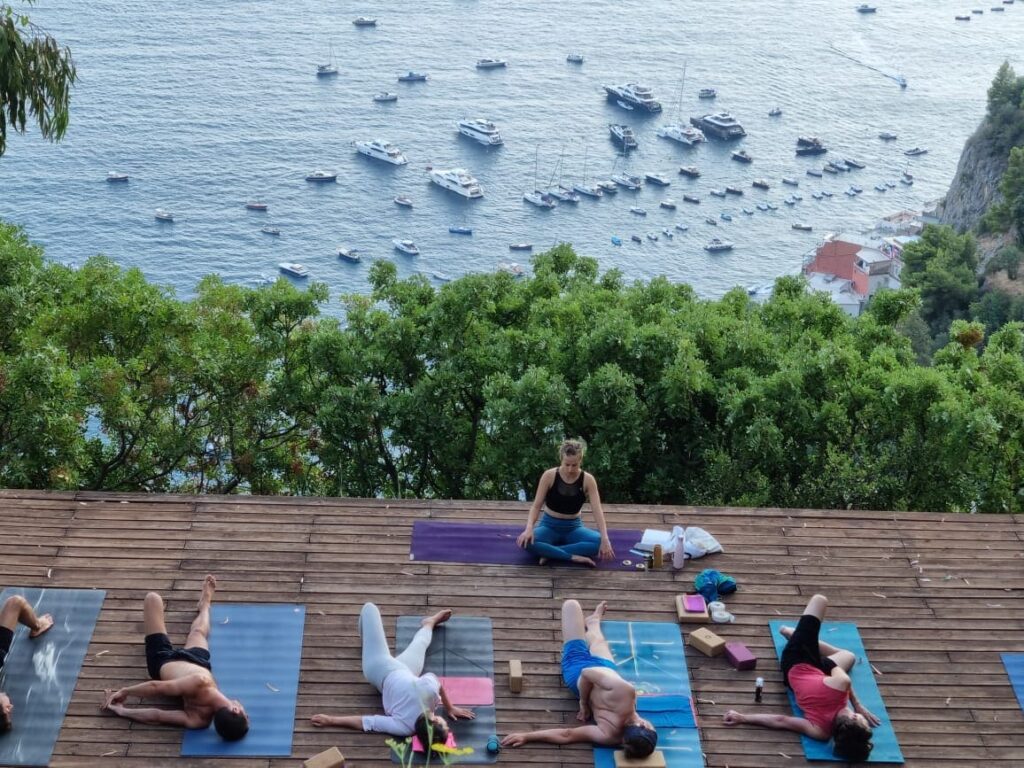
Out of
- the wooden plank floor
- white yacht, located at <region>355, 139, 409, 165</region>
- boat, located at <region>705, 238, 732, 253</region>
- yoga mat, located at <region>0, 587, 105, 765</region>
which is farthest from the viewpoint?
white yacht, located at <region>355, 139, 409, 165</region>

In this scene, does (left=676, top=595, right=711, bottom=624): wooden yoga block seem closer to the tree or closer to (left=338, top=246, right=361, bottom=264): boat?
the tree

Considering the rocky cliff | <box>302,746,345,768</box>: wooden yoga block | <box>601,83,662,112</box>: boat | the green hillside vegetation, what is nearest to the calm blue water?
<box>601,83,662,112</box>: boat

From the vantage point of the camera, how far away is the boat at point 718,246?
94625mm

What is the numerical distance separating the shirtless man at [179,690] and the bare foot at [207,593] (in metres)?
0.54

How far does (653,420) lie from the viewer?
599 inches

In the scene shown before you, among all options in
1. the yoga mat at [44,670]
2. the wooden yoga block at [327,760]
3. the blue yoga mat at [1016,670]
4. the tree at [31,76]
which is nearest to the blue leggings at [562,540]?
the wooden yoga block at [327,760]

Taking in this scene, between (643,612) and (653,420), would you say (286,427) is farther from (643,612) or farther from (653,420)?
(643,612)

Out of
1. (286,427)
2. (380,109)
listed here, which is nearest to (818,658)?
(286,427)

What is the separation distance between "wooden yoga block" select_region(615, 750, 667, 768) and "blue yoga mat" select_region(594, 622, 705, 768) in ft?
0.19

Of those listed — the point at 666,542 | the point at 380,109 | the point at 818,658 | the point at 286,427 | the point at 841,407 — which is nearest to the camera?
the point at 818,658

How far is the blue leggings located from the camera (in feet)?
36.3

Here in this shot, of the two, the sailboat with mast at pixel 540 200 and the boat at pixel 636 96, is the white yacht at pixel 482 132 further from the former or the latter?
the boat at pixel 636 96

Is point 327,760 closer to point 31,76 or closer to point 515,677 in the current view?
point 515,677

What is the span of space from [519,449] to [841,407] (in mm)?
3912
